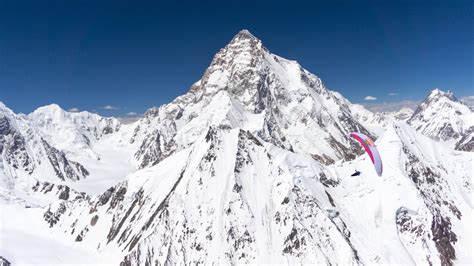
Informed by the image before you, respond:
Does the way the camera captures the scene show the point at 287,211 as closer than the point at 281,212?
Yes

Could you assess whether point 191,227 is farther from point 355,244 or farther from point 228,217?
point 355,244

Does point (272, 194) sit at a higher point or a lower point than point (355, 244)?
higher

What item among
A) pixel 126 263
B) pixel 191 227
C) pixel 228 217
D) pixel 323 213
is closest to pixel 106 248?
pixel 126 263

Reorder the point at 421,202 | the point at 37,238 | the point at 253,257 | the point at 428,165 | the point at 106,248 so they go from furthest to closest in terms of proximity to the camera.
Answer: the point at 37,238 → the point at 428,165 → the point at 106,248 → the point at 421,202 → the point at 253,257

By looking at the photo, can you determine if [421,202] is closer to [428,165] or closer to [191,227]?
[428,165]

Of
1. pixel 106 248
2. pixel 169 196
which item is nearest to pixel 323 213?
pixel 169 196

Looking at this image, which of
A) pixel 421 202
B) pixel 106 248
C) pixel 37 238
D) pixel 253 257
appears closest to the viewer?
pixel 253 257

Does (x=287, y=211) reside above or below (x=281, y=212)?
below

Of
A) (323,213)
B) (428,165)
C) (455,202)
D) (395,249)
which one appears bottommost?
(395,249)

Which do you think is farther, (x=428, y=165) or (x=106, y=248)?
(x=428, y=165)

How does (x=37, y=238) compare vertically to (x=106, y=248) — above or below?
above
